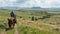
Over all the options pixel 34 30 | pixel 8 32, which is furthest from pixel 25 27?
pixel 8 32

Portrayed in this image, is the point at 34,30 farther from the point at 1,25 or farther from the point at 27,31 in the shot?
the point at 1,25

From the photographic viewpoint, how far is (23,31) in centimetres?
Answer: 2419

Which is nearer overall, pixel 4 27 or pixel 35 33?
pixel 35 33

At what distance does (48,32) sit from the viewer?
2567 cm

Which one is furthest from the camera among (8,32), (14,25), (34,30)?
(14,25)

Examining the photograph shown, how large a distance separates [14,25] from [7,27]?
3.72 feet

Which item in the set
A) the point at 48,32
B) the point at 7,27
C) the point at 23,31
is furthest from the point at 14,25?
the point at 48,32

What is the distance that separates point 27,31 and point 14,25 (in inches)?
141

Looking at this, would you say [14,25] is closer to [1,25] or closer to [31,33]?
[1,25]

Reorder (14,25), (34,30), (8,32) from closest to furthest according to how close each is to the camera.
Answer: (8,32) < (34,30) < (14,25)

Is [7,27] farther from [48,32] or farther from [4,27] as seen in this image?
[48,32]

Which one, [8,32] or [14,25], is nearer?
[8,32]

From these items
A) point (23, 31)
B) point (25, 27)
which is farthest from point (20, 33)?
point (25, 27)

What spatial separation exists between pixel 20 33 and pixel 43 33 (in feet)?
11.5
